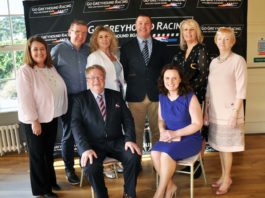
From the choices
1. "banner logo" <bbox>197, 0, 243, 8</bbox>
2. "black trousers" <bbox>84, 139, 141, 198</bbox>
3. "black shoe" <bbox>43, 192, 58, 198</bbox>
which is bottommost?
"black shoe" <bbox>43, 192, 58, 198</bbox>

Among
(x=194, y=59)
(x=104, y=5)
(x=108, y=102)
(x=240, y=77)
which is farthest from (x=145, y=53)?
(x=104, y=5)

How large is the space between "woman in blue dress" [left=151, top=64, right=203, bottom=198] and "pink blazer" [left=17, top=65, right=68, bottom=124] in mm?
931

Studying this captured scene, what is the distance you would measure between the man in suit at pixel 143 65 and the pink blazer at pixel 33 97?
2.63 feet

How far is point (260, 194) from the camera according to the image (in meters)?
2.79

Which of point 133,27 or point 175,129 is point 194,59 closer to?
point 175,129

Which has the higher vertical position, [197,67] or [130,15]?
[130,15]

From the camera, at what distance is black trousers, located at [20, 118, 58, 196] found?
2625mm

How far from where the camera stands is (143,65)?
2990mm

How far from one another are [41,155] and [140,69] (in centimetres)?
116

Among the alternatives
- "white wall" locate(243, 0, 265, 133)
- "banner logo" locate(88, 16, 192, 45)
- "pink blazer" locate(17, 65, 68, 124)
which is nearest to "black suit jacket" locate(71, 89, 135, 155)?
"pink blazer" locate(17, 65, 68, 124)

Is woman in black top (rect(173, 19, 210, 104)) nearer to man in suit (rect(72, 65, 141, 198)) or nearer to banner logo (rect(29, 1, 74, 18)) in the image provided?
man in suit (rect(72, 65, 141, 198))

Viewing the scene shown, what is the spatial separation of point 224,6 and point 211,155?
68.3 inches

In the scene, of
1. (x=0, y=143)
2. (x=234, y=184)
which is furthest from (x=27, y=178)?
(x=234, y=184)

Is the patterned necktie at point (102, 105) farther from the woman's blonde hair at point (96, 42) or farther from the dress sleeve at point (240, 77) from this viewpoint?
the dress sleeve at point (240, 77)
